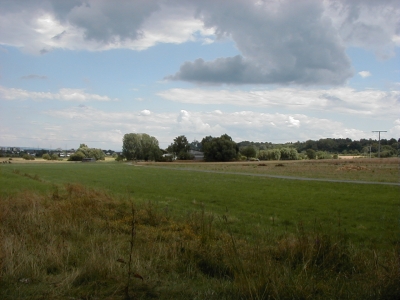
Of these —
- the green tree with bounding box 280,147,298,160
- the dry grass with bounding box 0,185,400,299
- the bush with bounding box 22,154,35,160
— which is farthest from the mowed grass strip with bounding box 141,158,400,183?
the bush with bounding box 22,154,35,160

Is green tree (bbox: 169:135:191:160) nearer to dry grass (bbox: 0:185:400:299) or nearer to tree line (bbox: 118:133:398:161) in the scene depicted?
tree line (bbox: 118:133:398:161)

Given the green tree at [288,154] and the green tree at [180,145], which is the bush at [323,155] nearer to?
the green tree at [288,154]

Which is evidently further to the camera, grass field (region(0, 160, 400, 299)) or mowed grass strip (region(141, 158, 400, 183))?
mowed grass strip (region(141, 158, 400, 183))

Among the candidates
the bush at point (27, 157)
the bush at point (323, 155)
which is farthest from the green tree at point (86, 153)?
the bush at point (323, 155)

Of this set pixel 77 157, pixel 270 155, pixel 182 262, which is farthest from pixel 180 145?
pixel 182 262

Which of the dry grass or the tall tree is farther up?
the tall tree

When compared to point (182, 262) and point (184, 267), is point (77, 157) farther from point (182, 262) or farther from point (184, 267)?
point (184, 267)

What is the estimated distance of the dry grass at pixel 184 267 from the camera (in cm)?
600

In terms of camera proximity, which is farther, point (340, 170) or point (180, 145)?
point (180, 145)

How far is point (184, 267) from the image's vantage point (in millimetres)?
7684

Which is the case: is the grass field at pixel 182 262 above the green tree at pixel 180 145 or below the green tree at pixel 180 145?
below

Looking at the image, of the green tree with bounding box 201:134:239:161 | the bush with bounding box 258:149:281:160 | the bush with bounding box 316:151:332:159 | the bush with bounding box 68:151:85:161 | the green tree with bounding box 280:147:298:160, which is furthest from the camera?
the bush with bounding box 68:151:85:161

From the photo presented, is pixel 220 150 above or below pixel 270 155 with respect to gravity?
above

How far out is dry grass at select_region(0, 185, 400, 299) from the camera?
6.00 meters
